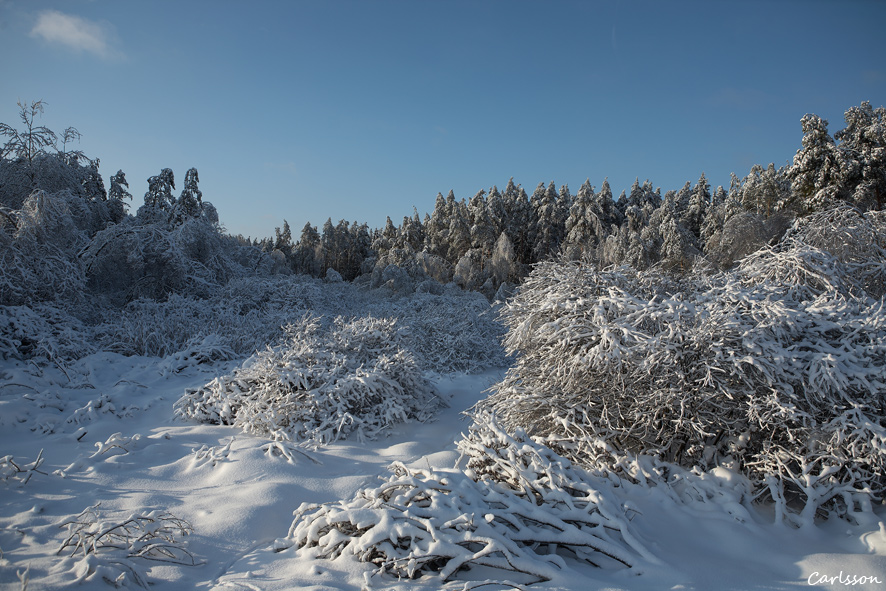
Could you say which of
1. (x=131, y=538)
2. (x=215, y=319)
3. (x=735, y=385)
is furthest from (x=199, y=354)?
(x=735, y=385)

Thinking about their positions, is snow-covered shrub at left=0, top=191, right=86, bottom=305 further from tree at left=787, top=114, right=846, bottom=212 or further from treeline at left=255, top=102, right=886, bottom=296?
tree at left=787, top=114, right=846, bottom=212

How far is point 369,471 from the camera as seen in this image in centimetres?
486

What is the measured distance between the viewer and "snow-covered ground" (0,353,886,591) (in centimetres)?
279

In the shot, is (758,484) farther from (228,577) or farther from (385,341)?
(385,341)

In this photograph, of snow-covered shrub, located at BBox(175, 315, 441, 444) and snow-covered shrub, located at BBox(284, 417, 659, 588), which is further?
snow-covered shrub, located at BBox(175, 315, 441, 444)

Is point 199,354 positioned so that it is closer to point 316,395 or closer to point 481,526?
point 316,395

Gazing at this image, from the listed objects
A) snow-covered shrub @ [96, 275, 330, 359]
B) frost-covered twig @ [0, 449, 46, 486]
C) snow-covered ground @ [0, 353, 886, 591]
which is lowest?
snow-covered ground @ [0, 353, 886, 591]

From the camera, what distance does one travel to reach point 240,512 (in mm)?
3785

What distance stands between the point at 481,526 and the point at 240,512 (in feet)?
7.09

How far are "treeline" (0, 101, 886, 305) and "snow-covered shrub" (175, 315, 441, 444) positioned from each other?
7.83 feet

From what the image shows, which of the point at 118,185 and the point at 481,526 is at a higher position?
the point at 118,185

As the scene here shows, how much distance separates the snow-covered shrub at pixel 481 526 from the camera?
8.95 ft

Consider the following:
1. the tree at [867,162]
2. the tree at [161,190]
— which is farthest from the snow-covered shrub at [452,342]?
the tree at [867,162]

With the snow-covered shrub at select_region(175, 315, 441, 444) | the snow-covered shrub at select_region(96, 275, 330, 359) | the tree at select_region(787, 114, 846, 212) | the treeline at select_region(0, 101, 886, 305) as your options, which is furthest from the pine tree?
the tree at select_region(787, 114, 846, 212)
